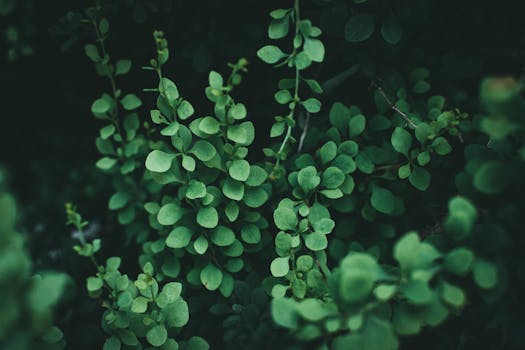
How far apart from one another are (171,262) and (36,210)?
0.90 meters

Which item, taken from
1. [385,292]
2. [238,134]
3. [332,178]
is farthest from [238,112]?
[385,292]

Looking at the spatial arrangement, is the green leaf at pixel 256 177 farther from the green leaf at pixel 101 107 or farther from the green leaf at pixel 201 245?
the green leaf at pixel 101 107

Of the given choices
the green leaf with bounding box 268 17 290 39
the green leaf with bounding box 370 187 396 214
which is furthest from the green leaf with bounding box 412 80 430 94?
the green leaf with bounding box 268 17 290 39

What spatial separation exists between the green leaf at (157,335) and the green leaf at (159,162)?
1.16 feet

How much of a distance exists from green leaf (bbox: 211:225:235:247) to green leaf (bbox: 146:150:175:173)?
218mm

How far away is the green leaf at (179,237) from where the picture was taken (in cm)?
110

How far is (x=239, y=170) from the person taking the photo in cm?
107

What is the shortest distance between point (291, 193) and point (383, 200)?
0.89 ft

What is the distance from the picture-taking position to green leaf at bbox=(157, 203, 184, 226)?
1103mm

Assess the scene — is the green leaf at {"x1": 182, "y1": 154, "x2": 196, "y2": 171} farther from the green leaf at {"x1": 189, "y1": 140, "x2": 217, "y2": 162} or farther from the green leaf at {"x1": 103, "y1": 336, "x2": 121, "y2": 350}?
the green leaf at {"x1": 103, "y1": 336, "x2": 121, "y2": 350}

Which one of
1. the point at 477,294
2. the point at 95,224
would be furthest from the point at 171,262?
the point at 477,294

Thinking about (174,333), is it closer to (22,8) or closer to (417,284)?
(417,284)

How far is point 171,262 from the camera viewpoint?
4.09 feet

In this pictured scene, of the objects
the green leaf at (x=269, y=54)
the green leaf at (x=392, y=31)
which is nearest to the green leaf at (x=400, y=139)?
the green leaf at (x=392, y=31)
